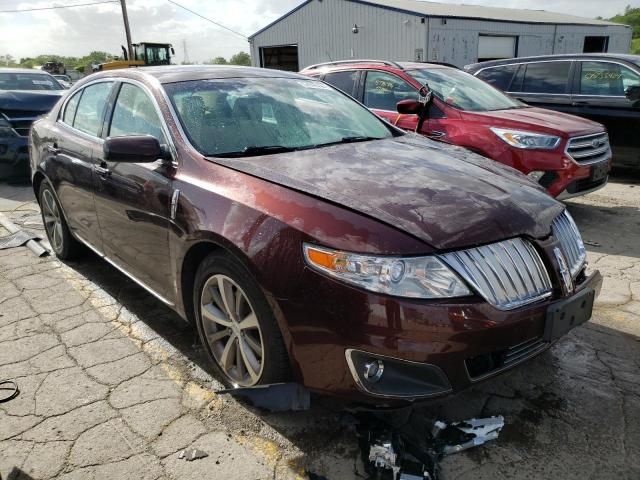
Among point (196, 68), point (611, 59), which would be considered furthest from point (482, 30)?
point (196, 68)

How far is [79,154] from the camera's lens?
3.69 m

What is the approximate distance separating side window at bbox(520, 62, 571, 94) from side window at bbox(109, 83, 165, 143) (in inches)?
237

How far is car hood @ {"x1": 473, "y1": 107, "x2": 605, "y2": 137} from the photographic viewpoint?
508cm

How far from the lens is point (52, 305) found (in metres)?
3.78

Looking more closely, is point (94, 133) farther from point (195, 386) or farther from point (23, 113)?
point (23, 113)

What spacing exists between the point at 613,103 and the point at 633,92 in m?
0.28

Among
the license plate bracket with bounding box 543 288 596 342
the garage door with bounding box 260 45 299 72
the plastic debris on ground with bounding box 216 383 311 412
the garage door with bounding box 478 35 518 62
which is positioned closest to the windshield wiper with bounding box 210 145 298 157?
the plastic debris on ground with bounding box 216 383 311 412

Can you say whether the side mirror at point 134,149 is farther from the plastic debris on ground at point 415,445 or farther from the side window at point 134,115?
the plastic debris on ground at point 415,445

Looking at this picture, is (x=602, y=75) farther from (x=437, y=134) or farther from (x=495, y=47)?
(x=495, y=47)

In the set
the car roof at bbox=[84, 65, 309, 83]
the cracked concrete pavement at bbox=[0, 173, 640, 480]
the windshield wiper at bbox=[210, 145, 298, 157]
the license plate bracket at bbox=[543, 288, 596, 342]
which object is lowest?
the cracked concrete pavement at bbox=[0, 173, 640, 480]

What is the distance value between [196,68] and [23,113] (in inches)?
227

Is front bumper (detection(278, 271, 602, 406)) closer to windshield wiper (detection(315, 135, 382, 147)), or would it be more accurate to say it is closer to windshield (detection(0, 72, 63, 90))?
windshield wiper (detection(315, 135, 382, 147))

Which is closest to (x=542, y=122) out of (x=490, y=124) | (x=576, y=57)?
(x=490, y=124)

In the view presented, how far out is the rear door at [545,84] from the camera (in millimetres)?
7156
